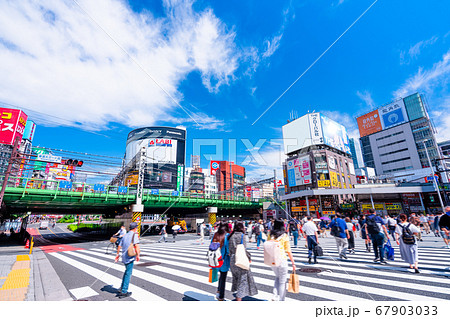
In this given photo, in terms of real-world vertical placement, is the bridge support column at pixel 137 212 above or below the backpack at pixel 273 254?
above

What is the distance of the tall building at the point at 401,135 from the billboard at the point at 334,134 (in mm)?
18709

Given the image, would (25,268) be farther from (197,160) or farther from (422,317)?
(197,160)

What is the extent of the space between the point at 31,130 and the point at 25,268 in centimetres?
11625

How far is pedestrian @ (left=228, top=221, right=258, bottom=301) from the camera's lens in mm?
3793

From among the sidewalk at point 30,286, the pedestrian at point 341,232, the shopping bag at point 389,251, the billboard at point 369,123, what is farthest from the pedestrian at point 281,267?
the billboard at point 369,123

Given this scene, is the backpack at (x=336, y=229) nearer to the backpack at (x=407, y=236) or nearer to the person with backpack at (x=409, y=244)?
the person with backpack at (x=409, y=244)

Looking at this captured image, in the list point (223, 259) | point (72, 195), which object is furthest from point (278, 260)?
point (72, 195)

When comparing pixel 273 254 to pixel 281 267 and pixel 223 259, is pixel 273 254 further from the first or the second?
pixel 223 259

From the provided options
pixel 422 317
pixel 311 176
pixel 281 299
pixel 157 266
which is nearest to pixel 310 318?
pixel 281 299

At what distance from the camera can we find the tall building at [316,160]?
47625mm

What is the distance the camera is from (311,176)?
5012cm

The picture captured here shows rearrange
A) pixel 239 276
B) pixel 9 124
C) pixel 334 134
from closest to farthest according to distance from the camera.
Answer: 1. pixel 239 276
2. pixel 9 124
3. pixel 334 134

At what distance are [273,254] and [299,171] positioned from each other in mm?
52731

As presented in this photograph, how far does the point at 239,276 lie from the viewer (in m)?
3.90
